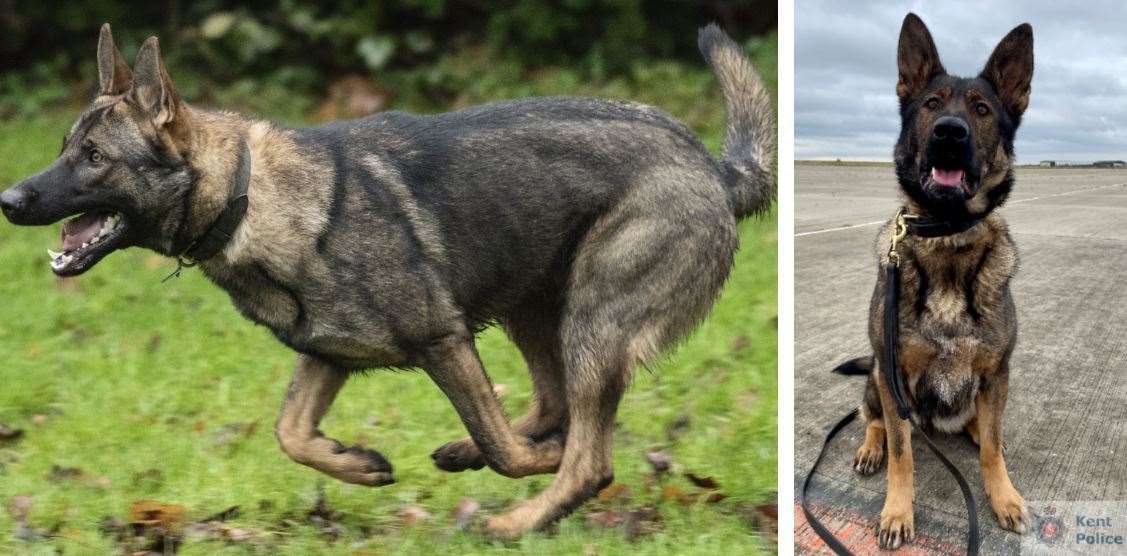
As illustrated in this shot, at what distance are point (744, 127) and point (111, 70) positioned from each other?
80.5 inches

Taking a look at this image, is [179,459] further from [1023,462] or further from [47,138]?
[47,138]

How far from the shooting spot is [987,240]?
3240mm

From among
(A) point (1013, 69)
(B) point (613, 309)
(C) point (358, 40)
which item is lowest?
(B) point (613, 309)

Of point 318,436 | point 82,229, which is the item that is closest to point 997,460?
point 318,436

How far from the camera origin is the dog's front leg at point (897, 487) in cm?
327

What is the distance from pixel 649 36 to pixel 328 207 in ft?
17.7

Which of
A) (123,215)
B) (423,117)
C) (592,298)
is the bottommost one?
(592,298)

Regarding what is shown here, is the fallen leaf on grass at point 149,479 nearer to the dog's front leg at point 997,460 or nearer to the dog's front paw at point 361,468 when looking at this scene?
the dog's front paw at point 361,468

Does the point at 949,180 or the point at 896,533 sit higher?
the point at 949,180

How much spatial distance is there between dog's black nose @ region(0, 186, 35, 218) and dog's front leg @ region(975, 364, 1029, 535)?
2.63 m

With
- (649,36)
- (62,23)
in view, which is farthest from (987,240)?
(62,23)

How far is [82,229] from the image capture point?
135 inches

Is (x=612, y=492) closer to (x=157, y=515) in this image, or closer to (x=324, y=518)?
(x=324, y=518)

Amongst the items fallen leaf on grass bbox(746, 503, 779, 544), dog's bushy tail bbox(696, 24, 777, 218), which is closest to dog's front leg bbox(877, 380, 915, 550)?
fallen leaf on grass bbox(746, 503, 779, 544)
